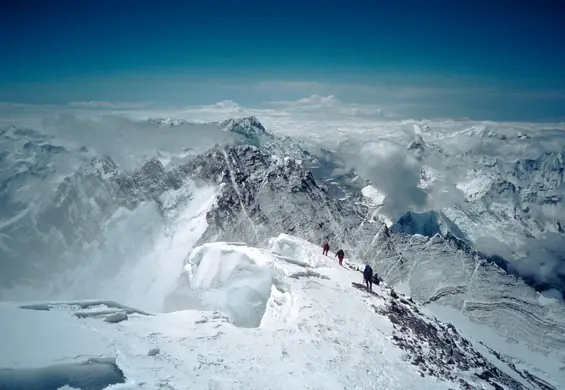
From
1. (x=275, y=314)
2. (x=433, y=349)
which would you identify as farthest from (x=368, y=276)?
(x=433, y=349)

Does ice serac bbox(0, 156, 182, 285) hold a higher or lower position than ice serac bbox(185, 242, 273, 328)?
lower

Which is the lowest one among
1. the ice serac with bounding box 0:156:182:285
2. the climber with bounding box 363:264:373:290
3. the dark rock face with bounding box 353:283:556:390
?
the ice serac with bounding box 0:156:182:285

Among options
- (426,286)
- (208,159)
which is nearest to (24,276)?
(208,159)

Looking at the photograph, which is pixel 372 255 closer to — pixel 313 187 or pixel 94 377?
pixel 313 187

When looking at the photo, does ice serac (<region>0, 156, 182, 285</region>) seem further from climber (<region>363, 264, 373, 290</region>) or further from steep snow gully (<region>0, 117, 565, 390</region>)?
climber (<region>363, 264, 373, 290</region>)

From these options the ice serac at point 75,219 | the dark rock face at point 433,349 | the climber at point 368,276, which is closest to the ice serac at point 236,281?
the climber at point 368,276

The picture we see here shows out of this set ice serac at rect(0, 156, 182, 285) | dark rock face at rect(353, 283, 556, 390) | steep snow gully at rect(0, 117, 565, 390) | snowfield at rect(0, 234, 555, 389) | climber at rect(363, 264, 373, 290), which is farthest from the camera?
ice serac at rect(0, 156, 182, 285)

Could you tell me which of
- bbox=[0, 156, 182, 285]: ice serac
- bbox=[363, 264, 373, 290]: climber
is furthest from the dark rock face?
bbox=[0, 156, 182, 285]: ice serac

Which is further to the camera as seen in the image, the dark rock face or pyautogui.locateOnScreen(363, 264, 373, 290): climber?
pyautogui.locateOnScreen(363, 264, 373, 290): climber

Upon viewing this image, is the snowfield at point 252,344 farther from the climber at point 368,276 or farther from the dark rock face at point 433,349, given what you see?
the climber at point 368,276
